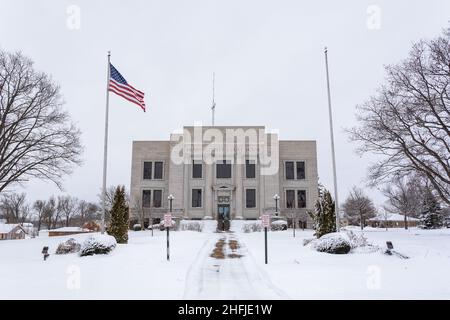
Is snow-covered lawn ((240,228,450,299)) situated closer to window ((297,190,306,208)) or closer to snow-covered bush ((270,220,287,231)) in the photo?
snow-covered bush ((270,220,287,231))

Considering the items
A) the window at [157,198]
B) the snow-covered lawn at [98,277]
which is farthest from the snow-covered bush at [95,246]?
the window at [157,198]

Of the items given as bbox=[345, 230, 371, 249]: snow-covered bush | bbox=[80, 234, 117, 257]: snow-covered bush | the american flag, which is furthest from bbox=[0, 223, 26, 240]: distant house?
bbox=[345, 230, 371, 249]: snow-covered bush

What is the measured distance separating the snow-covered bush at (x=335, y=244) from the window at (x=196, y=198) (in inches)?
1243

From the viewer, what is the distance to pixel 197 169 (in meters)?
47.8

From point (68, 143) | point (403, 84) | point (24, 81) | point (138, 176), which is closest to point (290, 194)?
point (138, 176)

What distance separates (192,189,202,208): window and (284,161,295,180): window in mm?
12425

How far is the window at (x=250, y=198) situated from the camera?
4660 cm

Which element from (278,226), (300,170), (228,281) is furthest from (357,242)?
(300,170)

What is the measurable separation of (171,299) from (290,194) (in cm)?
4180

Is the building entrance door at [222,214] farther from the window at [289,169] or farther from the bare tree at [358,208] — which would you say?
the bare tree at [358,208]

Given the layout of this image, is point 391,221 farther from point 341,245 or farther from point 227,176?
point 341,245

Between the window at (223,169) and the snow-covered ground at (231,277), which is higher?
the window at (223,169)
